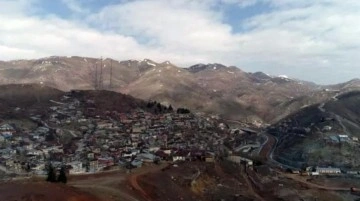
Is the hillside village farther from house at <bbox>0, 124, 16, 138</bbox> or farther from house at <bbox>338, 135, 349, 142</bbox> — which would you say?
house at <bbox>338, 135, 349, 142</bbox>

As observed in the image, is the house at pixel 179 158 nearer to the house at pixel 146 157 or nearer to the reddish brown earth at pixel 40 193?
the house at pixel 146 157

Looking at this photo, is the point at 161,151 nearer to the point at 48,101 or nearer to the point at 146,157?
the point at 146,157

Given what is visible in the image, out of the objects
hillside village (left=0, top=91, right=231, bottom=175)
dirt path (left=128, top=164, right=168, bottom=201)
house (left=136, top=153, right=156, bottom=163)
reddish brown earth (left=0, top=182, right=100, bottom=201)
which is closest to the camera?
reddish brown earth (left=0, top=182, right=100, bottom=201)

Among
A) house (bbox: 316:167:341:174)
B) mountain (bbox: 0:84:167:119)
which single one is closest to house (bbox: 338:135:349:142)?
house (bbox: 316:167:341:174)

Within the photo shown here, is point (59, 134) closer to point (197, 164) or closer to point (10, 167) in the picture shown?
point (10, 167)

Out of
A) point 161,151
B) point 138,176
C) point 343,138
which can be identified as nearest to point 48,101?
point 161,151

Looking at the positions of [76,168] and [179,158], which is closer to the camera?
[76,168]

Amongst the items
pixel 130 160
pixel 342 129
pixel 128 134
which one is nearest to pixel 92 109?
pixel 128 134
